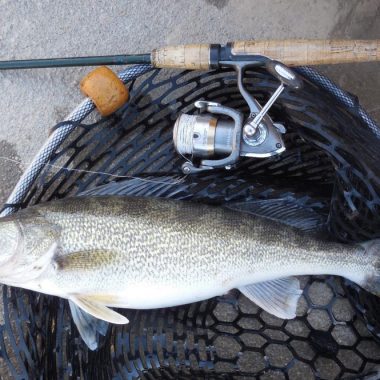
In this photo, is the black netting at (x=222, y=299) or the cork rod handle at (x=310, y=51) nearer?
the cork rod handle at (x=310, y=51)

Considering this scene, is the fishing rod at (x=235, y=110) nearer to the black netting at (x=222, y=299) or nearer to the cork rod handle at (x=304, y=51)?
the cork rod handle at (x=304, y=51)

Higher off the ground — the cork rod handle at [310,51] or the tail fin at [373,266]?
the cork rod handle at [310,51]

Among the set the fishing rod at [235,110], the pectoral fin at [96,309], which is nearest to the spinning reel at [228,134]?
the fishing rod at [235,110]

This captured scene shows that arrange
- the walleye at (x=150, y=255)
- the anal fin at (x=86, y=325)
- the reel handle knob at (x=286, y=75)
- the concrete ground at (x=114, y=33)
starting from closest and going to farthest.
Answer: the reel handle knob at (x=286, y=75) < the walleye at (x=150, y=255) < the anal fin at (x=86, y=325) < the concrete ground at (x=114, y=33)

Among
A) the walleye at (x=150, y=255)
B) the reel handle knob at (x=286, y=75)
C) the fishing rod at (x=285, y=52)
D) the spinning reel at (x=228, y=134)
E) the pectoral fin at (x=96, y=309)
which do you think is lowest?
the pectoral fin at (x=96, y=309)

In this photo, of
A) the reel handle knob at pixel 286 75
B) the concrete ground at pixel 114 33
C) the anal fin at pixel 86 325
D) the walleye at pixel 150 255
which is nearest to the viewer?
the reel handle knob at pixel 286 75

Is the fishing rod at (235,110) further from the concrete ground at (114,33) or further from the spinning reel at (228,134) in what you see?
the concrete ground at (114,33)

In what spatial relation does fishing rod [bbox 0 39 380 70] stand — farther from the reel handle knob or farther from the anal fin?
the anal fin
